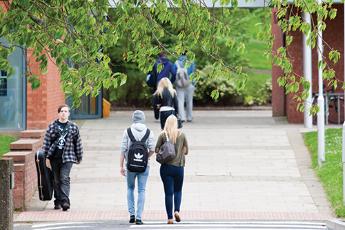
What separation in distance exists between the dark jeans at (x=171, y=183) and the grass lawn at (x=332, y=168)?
2482 millimetres

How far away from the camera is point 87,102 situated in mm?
29594

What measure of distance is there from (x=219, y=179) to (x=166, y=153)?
15.8 feet

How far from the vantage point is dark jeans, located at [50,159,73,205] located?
1717 cm

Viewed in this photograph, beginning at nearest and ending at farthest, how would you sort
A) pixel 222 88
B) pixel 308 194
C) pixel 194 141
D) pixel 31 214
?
pixel 31 214 < pixel 308 194 < pixel 194 141 < pixel 222 88

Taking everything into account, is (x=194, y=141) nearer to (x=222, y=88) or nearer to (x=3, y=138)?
(x=3, y=138)

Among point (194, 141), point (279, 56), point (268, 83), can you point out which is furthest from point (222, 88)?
point (279, 56)

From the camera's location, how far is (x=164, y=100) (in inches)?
951

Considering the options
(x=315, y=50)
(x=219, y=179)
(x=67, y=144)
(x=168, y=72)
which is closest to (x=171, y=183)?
(x=67, y=144)

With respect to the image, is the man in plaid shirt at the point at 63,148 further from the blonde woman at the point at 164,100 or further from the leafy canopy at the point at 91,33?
the blonde woman at the point at 164,100

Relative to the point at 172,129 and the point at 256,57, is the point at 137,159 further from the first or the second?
the point at 256,57

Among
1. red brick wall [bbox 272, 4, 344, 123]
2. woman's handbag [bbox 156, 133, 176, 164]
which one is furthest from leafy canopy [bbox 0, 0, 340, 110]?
red brick wall [bbox 272, 4, 344, 123]

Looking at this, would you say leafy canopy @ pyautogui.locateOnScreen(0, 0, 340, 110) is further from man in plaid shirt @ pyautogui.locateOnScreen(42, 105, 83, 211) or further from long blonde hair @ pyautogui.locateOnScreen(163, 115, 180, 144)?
man in plaid shirt @ pyautogui.locateOnScreen(42, 105, 83, 211)

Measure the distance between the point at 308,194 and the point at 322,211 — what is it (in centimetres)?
159

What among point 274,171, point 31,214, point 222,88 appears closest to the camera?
point 31,214
